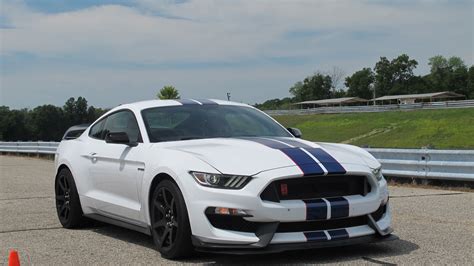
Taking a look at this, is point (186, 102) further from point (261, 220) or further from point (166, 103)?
point (261, 220)

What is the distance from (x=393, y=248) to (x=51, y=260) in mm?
3135

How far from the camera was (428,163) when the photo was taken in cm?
1073

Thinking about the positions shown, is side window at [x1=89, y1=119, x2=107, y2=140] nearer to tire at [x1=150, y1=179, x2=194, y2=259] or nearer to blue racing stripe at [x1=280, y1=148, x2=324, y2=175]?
tire at [x1=150, y1=179, x2=194, y2=259]

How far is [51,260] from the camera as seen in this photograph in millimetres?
5199

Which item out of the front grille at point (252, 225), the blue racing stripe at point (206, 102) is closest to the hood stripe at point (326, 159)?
the front grille at point (252, 225)

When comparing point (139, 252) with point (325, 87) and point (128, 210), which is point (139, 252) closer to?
point (128, 210)

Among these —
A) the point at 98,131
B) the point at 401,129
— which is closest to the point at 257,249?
the point at 98,131

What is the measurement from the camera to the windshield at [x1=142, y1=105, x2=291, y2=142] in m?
5.82

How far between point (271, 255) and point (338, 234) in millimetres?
687

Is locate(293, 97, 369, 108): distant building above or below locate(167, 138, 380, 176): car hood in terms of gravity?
below

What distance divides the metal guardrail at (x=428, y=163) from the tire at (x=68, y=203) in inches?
260

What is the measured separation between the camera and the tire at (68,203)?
679 centimetres

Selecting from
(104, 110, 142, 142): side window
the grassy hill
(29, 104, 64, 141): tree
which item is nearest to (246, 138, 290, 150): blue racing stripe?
(104, 110, 142, 142): side window

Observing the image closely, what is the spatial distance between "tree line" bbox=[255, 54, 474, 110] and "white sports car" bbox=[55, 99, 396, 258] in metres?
108
